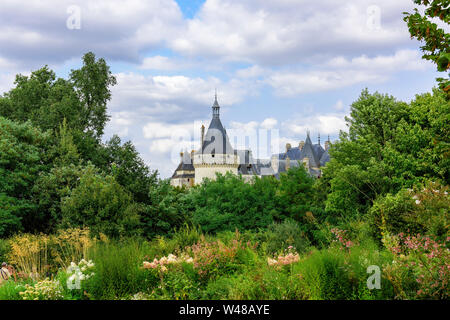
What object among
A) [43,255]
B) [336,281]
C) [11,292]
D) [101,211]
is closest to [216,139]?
[101,211]

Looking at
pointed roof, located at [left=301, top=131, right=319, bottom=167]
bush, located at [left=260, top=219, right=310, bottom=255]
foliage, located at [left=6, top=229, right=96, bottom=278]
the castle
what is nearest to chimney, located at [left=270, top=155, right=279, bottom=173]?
the castle

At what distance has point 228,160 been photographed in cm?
7812

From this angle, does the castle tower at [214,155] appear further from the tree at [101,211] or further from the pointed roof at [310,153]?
the tree at [101,211]

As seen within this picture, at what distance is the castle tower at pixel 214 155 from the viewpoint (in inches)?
3059

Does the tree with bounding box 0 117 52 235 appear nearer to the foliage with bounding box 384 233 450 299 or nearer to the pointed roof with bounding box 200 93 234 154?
the foliage with bounding box 384 233 450 299

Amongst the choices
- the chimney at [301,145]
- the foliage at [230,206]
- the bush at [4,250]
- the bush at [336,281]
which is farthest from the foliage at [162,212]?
the chimney at [301,145]

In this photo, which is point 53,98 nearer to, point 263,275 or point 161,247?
point 161,247

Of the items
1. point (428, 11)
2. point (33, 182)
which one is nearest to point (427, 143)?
point (428, 11)

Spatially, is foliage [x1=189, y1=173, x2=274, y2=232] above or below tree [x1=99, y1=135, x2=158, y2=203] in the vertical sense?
below

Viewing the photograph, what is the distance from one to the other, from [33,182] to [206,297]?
71.5 feet

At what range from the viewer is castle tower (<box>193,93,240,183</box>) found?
77.7 m

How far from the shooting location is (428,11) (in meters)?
9.60

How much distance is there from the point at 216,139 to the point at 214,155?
311cm


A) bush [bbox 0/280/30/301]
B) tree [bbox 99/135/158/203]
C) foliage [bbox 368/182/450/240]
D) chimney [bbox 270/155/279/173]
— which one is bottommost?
bush [bbox 0/280/30/301]
